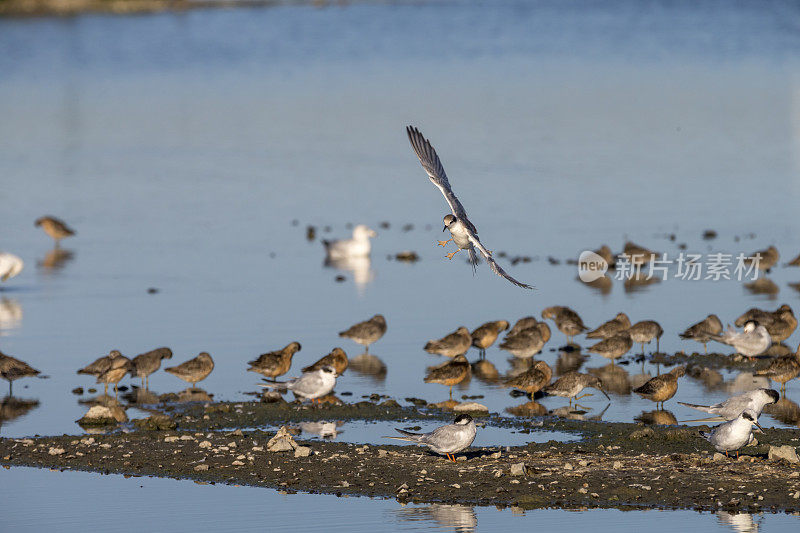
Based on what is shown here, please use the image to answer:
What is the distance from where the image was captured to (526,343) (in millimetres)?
17984

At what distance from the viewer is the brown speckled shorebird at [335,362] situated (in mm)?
16547

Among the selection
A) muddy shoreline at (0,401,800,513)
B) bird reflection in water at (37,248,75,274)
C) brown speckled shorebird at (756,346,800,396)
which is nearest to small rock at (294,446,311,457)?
muddy shoreline at (0,401,800,513)

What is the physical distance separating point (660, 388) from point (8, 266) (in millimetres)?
13110

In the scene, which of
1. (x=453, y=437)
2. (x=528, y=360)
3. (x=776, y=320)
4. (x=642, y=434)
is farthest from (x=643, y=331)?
(x=453, y=437)

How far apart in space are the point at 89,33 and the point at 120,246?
237 ft

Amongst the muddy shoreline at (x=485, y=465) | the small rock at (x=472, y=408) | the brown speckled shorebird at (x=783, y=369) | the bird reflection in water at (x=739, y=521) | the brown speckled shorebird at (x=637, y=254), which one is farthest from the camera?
the brown speckled shorebird at (x=637, y=254)

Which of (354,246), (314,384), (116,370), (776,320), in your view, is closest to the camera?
(314,384)

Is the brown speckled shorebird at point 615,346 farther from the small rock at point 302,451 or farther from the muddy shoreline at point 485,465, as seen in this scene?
the small rock at point 302,451

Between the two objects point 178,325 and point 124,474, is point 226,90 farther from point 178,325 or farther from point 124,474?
point 124,474

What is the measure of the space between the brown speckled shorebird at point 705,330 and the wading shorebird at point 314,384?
5.18m

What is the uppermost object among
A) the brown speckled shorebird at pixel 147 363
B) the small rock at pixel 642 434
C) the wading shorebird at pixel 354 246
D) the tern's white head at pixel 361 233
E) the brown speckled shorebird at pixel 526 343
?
the tern's white head at pixel 361 233

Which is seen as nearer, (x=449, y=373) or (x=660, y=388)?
(x=660, y=388)

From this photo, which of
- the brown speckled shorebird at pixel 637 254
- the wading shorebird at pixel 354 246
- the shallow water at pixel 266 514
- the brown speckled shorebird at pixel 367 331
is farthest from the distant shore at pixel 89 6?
the shallow water at pixel 266 514

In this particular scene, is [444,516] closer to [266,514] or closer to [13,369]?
[266,514]
